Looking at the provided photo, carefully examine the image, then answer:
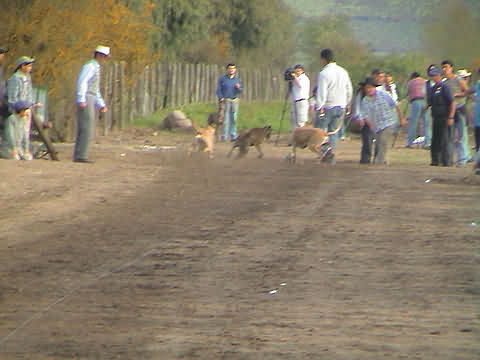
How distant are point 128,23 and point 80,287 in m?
24.0

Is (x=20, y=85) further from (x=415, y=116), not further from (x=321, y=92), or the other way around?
(x=415, y=116)

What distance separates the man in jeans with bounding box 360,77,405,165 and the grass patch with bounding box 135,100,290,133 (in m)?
17.5

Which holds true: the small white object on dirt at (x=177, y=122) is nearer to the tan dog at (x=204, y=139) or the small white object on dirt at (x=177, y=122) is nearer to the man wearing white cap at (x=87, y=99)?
the tan dog at (x=204, y=139)

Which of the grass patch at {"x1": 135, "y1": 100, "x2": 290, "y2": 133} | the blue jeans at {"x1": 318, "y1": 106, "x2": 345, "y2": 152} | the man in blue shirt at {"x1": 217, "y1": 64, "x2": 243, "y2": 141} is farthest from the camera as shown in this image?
the grass patch at {"x1": 135, "y1": 100, "x2": 290, "y2": 133}

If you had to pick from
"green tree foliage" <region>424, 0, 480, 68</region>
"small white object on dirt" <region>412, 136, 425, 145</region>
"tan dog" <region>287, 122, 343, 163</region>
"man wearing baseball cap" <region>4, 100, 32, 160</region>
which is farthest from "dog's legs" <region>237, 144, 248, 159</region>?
"green tree foliage" <region>424, 0, 480, 68</region>

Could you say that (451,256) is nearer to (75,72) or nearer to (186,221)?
(186,221)

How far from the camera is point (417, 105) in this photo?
82.1ft

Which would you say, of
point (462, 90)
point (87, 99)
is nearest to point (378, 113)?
point (462, 90)

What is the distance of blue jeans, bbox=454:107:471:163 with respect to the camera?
66.8 feet

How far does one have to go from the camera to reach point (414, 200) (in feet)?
44.1

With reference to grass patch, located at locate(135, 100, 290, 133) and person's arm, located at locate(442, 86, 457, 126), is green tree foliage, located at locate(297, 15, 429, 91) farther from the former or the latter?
person's arm, located at locate(442, 86, 457, 126)

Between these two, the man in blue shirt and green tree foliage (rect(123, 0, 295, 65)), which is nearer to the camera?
the man in blue shirt

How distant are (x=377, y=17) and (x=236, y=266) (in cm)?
12883

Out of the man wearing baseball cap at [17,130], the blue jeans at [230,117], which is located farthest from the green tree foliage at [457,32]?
the man wearing baseball cap at [17,130]
